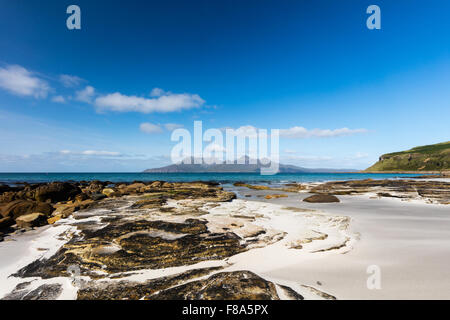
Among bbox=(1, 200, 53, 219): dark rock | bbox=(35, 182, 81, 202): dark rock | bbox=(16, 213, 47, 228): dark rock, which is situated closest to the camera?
bbox=(16, 213, 47, 228): dark rock

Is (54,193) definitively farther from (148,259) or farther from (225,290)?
(225,290)

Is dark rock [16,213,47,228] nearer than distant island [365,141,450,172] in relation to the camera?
Yes

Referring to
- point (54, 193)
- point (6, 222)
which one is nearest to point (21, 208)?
point (6, 222)

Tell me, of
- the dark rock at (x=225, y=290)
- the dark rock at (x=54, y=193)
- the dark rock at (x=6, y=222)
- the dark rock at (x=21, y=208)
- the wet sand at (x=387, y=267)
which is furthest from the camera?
the dark rock at (x=54, y=193)

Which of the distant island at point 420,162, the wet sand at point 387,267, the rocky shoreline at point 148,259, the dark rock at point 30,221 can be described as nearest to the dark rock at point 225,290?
the rocky shoreline at point 148,259

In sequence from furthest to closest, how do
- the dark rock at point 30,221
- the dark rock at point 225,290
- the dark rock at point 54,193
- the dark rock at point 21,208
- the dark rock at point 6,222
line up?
1. the dark rock at point 54,193
2. the dark rock at point 21,208
3. the dark rock at point 30,221
4. the dark rock at point 6,222
5. the dark rock at point 225,290

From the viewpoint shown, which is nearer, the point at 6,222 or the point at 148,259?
the point at 148,259

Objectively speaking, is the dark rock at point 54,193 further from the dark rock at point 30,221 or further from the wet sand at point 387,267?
the wet sand at point 387,267

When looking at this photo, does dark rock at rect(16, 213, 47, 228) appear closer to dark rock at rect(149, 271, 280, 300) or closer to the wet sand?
dark rock at rect(149, 271, 280, 300)

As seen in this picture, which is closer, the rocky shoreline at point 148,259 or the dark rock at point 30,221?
the rocky shoreline at point 148,259

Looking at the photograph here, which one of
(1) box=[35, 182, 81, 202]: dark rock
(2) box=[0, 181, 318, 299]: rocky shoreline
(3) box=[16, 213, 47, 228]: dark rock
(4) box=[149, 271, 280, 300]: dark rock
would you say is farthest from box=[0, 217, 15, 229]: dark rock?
(4) box=[149, 271, 280, 300]: dark rock
